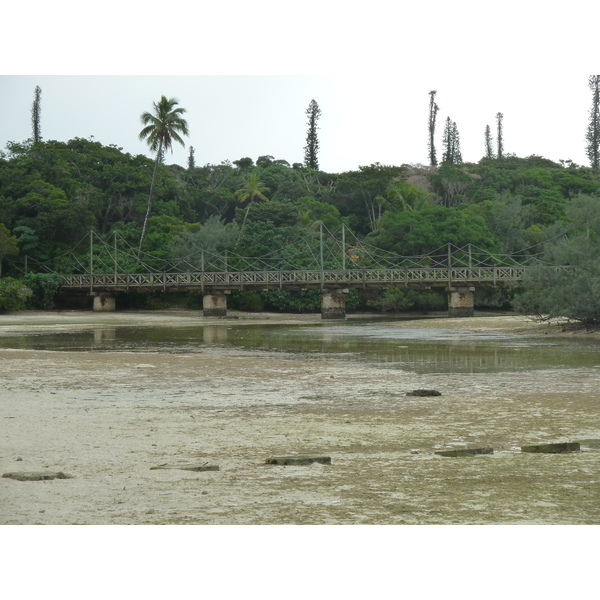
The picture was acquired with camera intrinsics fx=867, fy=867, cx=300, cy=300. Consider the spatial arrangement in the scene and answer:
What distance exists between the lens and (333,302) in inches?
2109

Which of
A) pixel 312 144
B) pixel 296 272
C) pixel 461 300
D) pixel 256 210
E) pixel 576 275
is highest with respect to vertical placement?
pixel 312 144

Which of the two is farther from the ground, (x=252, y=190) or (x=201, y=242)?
(x=252, y=190)

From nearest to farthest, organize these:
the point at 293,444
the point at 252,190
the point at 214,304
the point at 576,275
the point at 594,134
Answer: the point at 293,444
the point at 576,275
the point at 214,304
the point at 252,190
the point at 594,134

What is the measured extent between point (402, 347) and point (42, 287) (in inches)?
1399

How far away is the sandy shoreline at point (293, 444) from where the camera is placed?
5.64 meters

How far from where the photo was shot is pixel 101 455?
7.60 m

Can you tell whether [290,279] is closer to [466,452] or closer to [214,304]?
[214,304]

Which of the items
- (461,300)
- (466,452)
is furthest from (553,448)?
(461,300)

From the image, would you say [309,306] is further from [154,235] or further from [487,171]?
[487,171]

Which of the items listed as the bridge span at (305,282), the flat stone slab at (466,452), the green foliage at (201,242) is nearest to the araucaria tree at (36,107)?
the flat stone slab at (466,452)

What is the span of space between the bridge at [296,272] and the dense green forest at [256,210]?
97 cm

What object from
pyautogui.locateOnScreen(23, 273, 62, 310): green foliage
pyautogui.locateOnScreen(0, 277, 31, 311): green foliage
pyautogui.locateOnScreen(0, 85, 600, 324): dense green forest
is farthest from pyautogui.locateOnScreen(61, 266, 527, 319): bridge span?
pyautogui.locateOnScreen(0, 277, 31, 311): green foliage

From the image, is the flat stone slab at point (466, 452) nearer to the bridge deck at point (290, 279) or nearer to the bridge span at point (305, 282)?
the bridge span at point (305, 282)

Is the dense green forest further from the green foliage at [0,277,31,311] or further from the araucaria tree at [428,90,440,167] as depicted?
the araucaria tree at [428,90,440,167]
